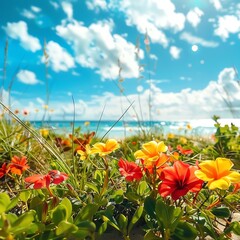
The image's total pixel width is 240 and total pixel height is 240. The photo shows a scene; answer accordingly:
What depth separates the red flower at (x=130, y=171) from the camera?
104 cm

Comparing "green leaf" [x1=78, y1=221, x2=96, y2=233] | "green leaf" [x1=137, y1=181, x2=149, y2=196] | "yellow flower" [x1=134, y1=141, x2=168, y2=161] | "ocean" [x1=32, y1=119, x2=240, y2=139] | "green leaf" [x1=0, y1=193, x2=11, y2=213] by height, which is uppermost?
"ocean" [x1=32, y1=119, x2=240, y2=139]

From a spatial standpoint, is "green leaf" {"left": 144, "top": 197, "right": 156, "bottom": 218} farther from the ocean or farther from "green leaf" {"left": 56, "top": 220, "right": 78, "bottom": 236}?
the ocean

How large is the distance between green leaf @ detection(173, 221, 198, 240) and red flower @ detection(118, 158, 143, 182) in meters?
0.21

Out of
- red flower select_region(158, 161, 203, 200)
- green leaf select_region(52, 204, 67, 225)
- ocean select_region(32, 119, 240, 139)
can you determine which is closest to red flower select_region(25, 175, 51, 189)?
green leaf select_region(52, 204, 67, 225)

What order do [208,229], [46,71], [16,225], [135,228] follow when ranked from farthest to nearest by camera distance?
1. [46,71]
2. [135,228]
3. [208,229]
4. [16,225]

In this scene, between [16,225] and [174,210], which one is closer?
[16,225]

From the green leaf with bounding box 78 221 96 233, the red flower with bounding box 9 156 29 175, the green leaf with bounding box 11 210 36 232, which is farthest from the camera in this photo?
the red flower with bounding box 9 156 29 175

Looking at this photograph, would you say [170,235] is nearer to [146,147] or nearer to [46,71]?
[146,147]

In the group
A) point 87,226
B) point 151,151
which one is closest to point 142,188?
point 151,151

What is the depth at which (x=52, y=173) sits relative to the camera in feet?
3.38

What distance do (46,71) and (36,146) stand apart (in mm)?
1242

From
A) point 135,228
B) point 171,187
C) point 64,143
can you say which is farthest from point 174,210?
point 64,143

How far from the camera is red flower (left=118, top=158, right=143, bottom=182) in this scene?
1.04 meters

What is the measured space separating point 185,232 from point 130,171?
269 mm
